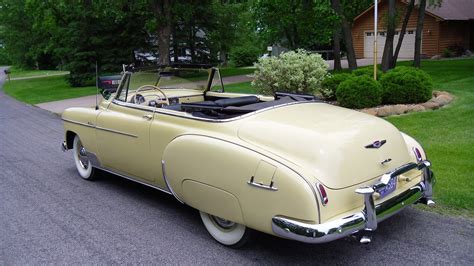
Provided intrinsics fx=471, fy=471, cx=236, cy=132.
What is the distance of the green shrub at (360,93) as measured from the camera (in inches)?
392

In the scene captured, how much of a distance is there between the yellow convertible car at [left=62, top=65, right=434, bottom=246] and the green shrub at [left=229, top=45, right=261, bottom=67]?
33.1m

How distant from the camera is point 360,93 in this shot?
9969 mm

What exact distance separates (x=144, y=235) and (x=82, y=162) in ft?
8.06

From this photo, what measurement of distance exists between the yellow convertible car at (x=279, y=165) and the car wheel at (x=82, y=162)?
122 centimetres

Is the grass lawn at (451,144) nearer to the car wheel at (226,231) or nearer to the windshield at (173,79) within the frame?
the car wheel at (226,231)

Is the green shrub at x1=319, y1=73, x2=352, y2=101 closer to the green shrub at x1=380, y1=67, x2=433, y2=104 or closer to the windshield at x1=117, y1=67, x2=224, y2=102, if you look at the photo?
the green shrub at x1=380, y1=67, x2=433, y2=104

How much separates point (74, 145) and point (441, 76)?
13734mm

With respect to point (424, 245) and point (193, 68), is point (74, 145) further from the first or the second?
point (424, 245)

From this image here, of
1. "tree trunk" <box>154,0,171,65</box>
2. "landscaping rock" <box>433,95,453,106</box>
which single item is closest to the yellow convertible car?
"landscaping rock" <box>433,95,453,106</box>

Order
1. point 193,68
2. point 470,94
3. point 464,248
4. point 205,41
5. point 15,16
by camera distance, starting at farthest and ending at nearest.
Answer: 1. point 15,16
2. point 205,41
3. point 470,94
4. point 193,68
5. point 464,248

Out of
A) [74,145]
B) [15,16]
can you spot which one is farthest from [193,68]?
[15,16]

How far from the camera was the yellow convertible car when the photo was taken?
3291mm

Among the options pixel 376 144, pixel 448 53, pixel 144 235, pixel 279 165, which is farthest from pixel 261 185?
pixel 448 53

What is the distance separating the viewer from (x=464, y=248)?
150 inches
